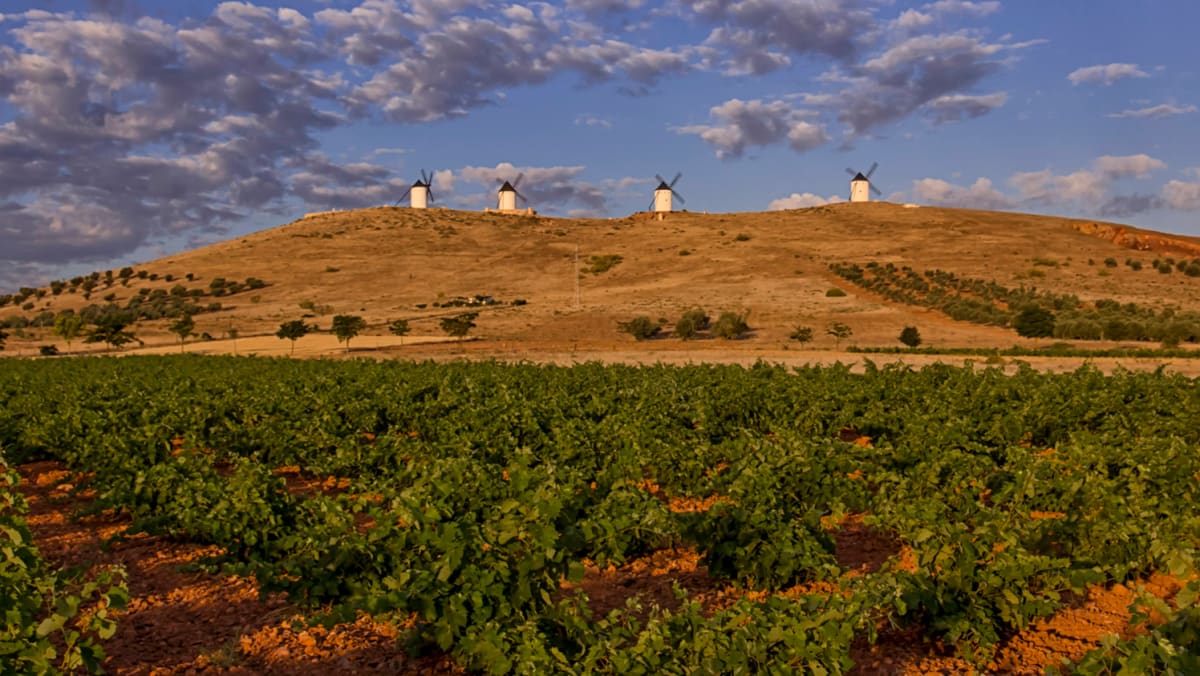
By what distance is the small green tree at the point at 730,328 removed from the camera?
180ft

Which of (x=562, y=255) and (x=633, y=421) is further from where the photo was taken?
(x=562, y=255)

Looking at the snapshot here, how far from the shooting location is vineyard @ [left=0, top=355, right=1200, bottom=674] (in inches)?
203

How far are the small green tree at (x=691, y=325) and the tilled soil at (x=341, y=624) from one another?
46203 millimetres

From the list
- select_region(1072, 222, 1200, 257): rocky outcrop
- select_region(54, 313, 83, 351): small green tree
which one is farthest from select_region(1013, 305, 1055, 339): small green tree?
select_region(54, 313, 83, 351): small green tree

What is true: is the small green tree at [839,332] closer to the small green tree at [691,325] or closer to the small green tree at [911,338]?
the small green tree at [911,338]

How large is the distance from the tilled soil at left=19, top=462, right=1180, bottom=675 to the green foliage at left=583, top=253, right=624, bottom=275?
8530 cm

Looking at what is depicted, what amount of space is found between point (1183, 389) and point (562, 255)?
91.6 metres

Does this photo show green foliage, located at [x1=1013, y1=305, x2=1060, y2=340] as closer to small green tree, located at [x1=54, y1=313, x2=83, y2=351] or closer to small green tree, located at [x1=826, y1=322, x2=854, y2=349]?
small green tree, located at [x1=826, y1=322, x2=854, y2=349]

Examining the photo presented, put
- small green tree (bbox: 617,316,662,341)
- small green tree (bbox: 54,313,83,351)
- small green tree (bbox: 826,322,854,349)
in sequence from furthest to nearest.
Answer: small green tree (bbox: 617,316,662,341) < small green tree (bbox: 54,313,83,351) < small green tree (bbox: 826,322,854,349)

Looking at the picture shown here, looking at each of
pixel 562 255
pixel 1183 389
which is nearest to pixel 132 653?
pixel 1183 389

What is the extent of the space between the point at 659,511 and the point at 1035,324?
4789cm

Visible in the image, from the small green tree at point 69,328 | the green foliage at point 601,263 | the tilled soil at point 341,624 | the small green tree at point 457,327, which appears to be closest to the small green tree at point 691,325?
the small green tree at point 457,327

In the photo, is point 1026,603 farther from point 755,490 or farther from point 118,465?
point 118,465

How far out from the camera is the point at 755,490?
8.44 m
